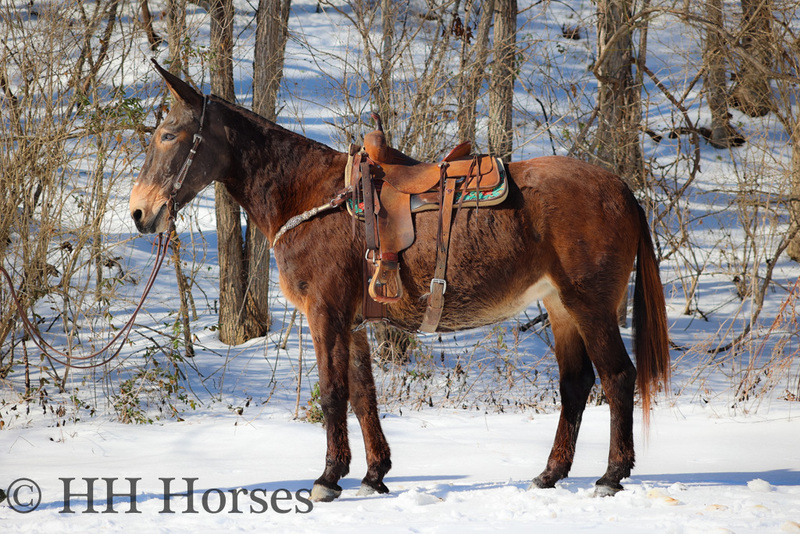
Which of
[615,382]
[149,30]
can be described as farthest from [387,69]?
[615,382]

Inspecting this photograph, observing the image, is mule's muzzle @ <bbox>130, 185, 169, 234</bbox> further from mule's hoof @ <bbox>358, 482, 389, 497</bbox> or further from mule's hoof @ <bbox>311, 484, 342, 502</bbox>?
mule's hoof @ <bbox>358, 482, 389, 497</bbox>

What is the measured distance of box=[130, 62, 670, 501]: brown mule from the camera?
153 inches

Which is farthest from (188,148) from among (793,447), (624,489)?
(793,447)

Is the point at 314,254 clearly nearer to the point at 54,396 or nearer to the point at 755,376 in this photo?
the point at 54,396

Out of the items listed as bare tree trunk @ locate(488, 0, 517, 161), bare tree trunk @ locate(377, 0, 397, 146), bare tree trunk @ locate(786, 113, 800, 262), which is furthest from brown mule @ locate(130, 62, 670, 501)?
bare tree trunk @ locate(786, 113, 800, 262)

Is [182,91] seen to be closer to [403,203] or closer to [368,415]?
[403,203]

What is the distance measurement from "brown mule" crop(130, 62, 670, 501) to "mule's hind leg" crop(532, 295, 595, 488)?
0.6 inches

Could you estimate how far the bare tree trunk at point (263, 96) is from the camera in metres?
7.50

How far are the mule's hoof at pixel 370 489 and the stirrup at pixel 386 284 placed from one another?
1036 mm

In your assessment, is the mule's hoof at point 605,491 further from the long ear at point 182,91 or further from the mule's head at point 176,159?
the long ear at point 182,91

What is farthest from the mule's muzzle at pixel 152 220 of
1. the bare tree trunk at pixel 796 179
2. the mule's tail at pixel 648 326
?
the bare tree trunk at pixel 796 179

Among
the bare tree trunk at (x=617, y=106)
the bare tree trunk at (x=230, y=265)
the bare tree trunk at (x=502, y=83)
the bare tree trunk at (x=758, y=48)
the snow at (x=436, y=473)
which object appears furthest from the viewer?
the bare tree trunk at (x=230, y=265)

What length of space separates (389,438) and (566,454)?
5.71 feet

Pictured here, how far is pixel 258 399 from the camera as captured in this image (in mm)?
6707
